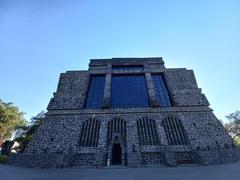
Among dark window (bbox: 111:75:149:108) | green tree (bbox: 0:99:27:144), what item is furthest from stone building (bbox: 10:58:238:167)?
green tree (bbox: 0:99:27:144)

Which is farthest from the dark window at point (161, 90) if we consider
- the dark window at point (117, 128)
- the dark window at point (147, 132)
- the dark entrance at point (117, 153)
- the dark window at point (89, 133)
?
the dark window at point (89, 133)

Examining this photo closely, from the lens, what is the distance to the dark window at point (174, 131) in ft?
63.2

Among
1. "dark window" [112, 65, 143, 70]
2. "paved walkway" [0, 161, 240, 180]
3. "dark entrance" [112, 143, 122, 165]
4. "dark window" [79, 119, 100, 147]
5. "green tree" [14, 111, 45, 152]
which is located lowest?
"paved walkway" [0, 161, 240, 180]

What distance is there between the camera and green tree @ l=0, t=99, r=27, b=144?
119 feet

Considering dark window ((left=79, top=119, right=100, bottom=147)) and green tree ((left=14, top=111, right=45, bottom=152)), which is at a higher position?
green tree ((left=14, top=111, right=45, bottom=152))

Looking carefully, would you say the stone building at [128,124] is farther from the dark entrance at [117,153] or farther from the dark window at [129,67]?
the dark window at [129,67]

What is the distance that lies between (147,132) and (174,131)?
3.22 m

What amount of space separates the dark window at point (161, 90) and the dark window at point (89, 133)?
9717 mm

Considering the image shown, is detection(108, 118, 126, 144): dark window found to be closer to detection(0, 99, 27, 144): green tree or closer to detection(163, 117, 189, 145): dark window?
detection(163, 117, 189, 145): dark window

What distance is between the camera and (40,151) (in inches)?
727

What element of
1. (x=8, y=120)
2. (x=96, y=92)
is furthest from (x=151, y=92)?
(x=8, y=120)

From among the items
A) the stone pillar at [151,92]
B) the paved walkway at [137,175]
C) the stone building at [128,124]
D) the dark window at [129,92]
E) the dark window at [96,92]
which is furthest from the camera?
the dark window at [96,92]

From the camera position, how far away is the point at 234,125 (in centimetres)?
4591

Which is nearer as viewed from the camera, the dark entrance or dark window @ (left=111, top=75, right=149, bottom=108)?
the dark entrance
